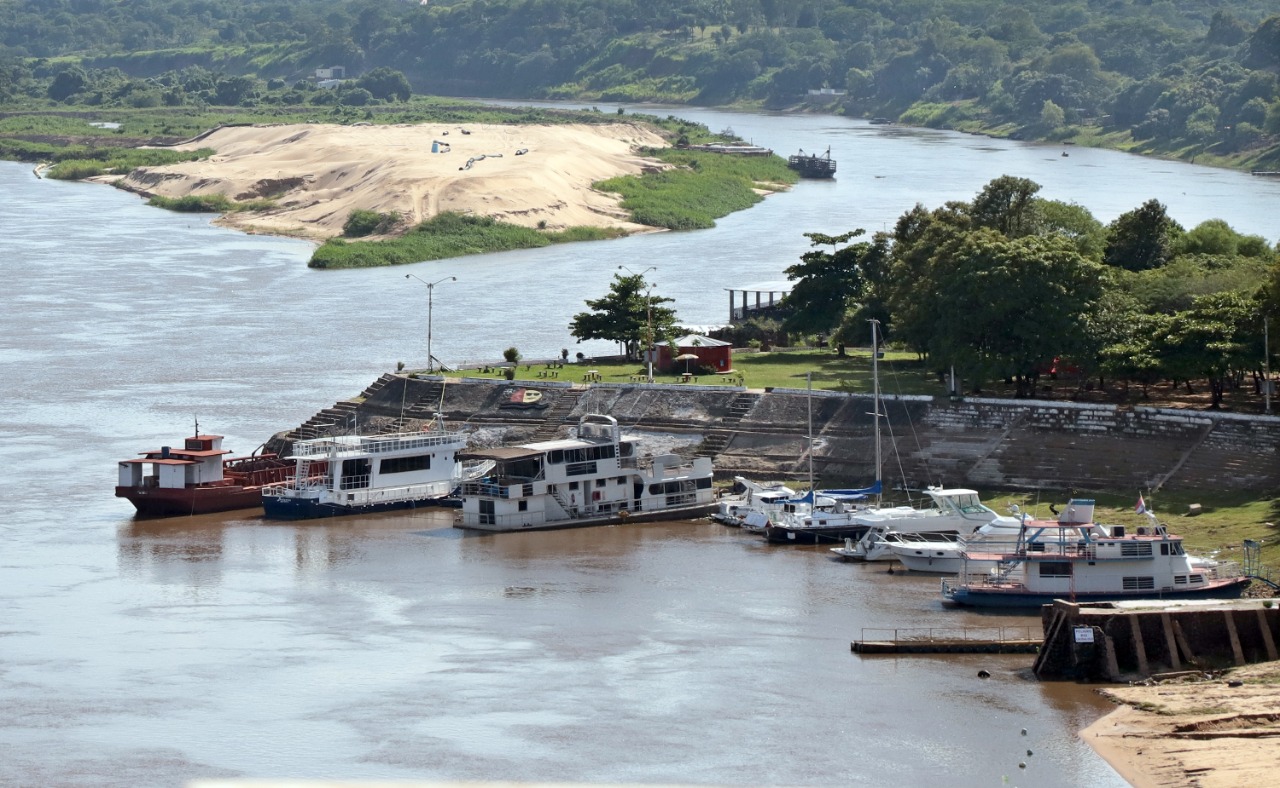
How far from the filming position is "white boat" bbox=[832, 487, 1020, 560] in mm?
58906

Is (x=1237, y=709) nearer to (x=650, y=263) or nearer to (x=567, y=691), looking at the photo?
(x=567, y=691)

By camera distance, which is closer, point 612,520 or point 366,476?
point 612,520

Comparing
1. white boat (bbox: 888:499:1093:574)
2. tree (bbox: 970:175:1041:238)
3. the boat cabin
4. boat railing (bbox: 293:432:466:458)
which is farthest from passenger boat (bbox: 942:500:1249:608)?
tree (bbox: 970:175:1041:238)

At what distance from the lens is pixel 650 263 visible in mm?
117438

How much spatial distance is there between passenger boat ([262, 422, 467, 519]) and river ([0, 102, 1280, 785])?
3.08ft

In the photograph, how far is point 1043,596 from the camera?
52438mm

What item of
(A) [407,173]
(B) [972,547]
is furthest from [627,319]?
(A) [407,173]

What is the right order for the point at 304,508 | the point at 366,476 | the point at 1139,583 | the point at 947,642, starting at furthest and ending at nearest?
the point at 366,476 < the point at 304,508 < the point at 1139,583 < the point at 947,642

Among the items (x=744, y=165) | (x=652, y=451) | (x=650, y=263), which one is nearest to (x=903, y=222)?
(x=652, y=451)

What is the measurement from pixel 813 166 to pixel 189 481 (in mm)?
112050

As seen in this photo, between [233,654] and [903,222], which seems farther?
[903,222]

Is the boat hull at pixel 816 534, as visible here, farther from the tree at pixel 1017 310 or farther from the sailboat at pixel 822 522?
the tree at pixel 1017 310

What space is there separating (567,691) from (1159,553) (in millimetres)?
15627

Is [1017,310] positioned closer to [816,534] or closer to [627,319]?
[816,534]
